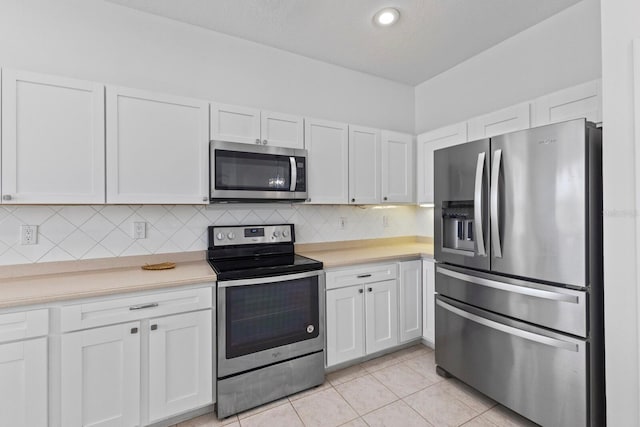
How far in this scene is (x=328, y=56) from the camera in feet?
9.48

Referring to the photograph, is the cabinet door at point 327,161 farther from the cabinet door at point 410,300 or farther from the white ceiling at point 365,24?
the cabinet door at point 410,300

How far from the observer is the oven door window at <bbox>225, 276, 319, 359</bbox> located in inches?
77.2

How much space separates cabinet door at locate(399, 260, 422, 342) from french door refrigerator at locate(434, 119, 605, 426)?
508 mm

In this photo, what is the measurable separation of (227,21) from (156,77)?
2.24ft

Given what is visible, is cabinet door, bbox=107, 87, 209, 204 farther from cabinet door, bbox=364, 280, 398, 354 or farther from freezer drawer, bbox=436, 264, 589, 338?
freezer drawer, bbox=436, 264, 589, 338

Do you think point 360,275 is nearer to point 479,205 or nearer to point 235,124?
point 479,205

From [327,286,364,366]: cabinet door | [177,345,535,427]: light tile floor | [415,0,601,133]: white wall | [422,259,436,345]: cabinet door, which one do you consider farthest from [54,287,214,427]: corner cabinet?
[415,0,601,133]: white wall

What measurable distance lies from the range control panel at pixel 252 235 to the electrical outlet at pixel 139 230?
1.57 ft

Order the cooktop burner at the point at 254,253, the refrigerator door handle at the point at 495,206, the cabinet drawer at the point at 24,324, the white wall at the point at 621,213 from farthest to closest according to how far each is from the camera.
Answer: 1. the cooktop burner at the point at 254,253
2. the refrigerator door handle at the point at 495,206
3. the cabinet drawer at the point at 24,324
4. the white wall at the point at 621,213

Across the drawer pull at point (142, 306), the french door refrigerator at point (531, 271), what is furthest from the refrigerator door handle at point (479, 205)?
the drawer pull at point (142, 306)

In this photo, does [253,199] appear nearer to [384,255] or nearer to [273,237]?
[273,237]

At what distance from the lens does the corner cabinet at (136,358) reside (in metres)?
1.59

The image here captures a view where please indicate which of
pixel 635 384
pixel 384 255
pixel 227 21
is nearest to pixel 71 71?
pixel 227 21

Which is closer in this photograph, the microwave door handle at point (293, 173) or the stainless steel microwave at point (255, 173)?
the stainless steel microwave at point (255, 173)
